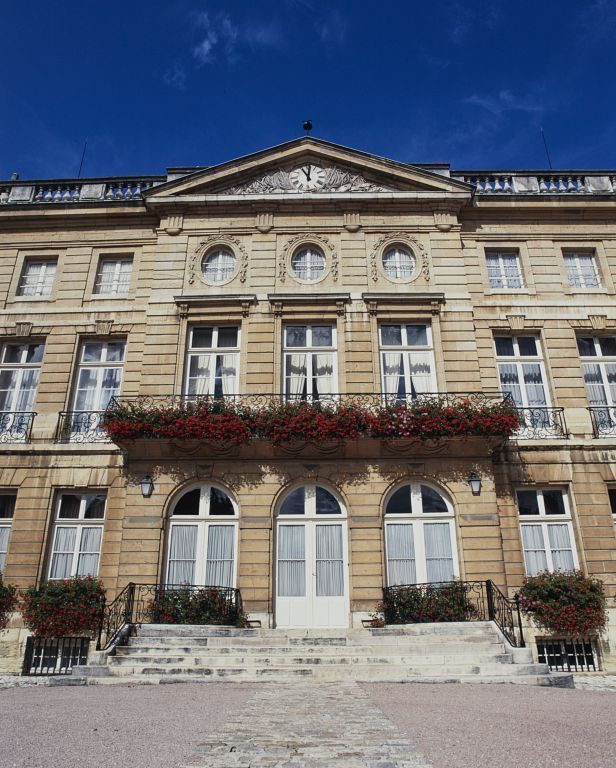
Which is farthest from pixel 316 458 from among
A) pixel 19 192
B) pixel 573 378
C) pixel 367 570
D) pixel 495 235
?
pixel 19 192

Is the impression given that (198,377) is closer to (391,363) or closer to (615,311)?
→ (391,363)

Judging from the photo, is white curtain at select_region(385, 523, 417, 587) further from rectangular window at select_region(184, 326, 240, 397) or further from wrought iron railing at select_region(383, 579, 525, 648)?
rectangular window at select_region(184, 326, 240, 397)

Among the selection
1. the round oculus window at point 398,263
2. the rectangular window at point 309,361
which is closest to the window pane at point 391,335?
the rectangular window at point 309,361

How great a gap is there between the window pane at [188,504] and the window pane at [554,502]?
7913 mm

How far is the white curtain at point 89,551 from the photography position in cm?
1248

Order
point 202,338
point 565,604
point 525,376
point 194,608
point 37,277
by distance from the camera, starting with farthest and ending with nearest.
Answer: point 37,277, point 202,338, point 525,376, point 565,604, point 194,608

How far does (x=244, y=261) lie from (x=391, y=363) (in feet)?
15.4

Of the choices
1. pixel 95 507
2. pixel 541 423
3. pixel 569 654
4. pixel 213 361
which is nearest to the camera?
pixel 569 654

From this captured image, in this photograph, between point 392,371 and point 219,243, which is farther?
point 219,243

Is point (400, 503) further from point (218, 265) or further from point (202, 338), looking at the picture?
point (218, 265)

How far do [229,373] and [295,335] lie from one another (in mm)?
1908

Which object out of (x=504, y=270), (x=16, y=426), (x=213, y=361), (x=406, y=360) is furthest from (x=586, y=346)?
(x=16, y=426)

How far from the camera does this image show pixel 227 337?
14.3m

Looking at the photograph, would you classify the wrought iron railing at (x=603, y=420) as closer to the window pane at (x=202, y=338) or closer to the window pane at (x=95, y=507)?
the window pane at (x=202, y=338)
